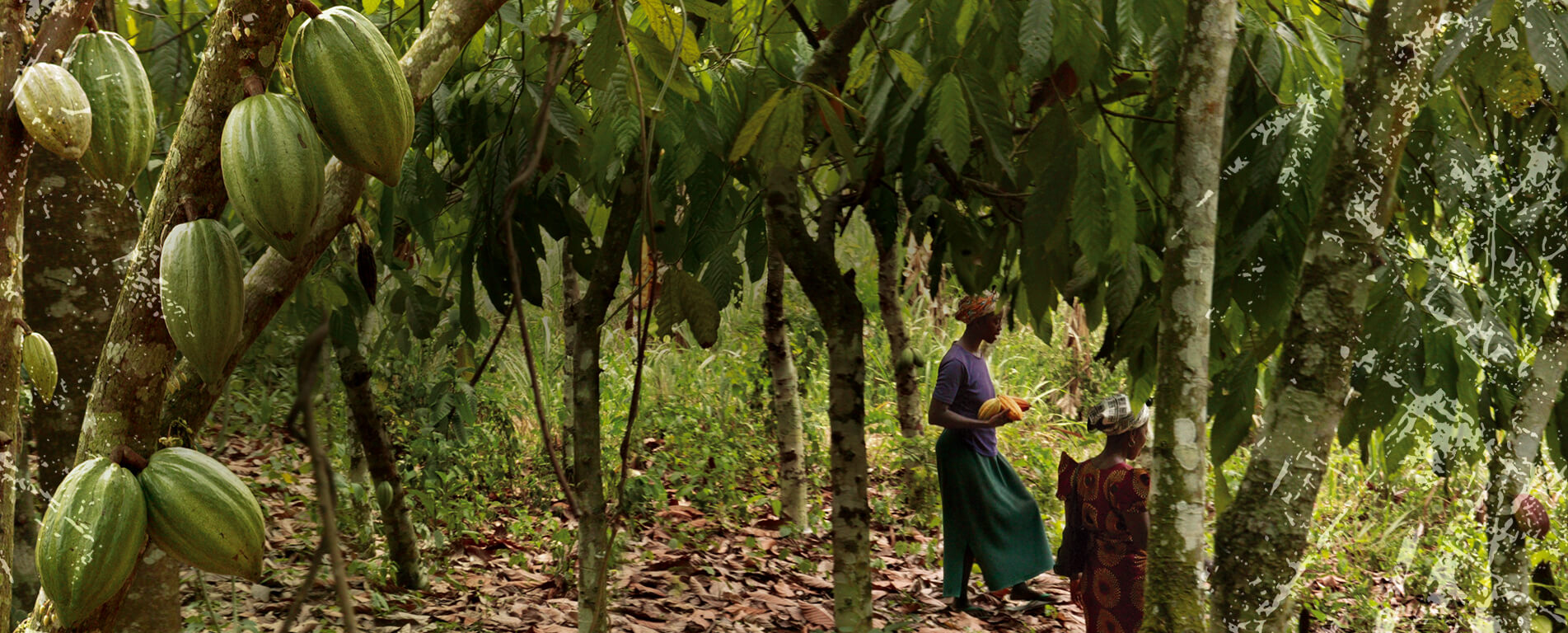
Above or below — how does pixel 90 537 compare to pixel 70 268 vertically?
below

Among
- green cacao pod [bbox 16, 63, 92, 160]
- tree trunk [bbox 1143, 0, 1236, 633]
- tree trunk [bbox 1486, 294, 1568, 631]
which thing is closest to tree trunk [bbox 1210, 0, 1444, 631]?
tree trunk [bbox 1143, 0, 1236, 633]

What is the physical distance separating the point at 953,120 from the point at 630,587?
2.55 metres

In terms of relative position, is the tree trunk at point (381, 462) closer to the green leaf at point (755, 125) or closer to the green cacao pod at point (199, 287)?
the green leaf at point (755, 125)

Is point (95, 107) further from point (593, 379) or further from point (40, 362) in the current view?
point (593, 379)

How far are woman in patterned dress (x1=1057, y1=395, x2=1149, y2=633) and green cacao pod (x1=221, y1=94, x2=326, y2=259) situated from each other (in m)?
2.88

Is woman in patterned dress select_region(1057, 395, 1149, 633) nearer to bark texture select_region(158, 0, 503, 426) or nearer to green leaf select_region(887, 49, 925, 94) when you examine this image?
green leaf select_region(887, 49, 925, 94)

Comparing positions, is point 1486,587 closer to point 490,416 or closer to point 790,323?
point 790,323

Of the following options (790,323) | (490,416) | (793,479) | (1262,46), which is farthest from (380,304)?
(1262,46)

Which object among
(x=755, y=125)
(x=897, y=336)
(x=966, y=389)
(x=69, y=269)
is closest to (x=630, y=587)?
(x=966, y=389)

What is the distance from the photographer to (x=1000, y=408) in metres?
3.67

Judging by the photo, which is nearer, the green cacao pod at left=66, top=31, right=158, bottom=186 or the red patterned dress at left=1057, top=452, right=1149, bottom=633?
the green cacao pod at left=66, top=31, right=158, bottom=186

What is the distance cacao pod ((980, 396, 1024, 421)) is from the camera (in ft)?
11.9

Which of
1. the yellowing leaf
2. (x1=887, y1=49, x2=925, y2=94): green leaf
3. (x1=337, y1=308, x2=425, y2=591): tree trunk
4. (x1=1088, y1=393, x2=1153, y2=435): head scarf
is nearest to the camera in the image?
the yellowing leaf

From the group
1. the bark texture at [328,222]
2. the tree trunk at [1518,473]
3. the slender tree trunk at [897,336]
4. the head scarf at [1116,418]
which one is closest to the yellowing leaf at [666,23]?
the bark texture at [328,222]
